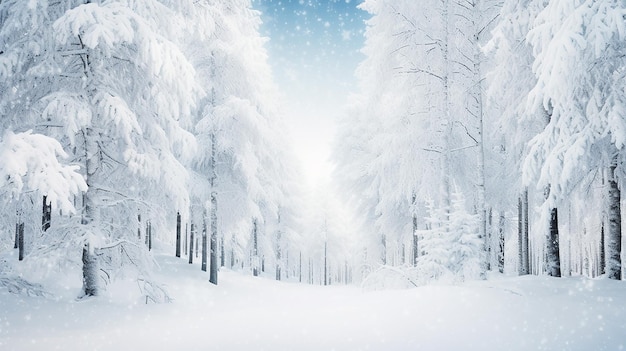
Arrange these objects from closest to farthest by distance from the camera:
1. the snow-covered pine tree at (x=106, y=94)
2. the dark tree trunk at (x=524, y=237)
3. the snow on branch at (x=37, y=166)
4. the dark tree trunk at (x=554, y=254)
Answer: the snow on branch at (x=37, y=166) < the snow-covered pine tree at (x=106, y=94) < the dark tree trunk at (x=554, y=254) < the dark tree trunk at (x=524, y=237)

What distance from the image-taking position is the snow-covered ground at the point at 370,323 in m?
5.04

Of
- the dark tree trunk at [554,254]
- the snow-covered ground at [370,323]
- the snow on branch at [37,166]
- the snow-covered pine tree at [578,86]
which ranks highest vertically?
the snow-covered pine tree at [578,86]

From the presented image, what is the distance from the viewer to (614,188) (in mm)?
9297

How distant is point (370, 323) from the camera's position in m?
5.81

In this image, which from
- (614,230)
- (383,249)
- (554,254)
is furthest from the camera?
(383,249)

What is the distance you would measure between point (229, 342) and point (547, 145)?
6.18m

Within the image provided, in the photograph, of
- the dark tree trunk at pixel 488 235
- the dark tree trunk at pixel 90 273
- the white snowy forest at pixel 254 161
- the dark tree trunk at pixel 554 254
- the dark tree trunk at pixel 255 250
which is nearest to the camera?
the white snowy forest at pixel 254 161

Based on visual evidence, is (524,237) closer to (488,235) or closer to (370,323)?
(488,235)

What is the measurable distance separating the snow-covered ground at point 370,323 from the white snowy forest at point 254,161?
43 mm

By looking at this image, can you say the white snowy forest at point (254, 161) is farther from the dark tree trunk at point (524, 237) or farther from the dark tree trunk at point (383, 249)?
the dark tree trunk at point (383, 249)

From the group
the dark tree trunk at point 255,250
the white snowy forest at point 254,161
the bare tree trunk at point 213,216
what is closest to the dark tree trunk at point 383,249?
the white snowy forest at point 254,161

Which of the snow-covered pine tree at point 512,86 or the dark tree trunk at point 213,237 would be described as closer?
the snow-covered pine tree at point 512,86

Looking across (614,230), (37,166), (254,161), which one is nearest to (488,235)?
(614,230)

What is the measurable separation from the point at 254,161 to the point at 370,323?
1144 centimetres
